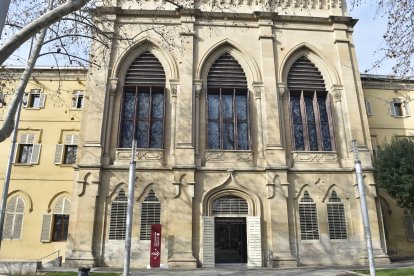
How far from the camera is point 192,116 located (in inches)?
786

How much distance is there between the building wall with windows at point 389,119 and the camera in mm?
22859

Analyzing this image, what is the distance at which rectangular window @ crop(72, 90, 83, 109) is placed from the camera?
2371 cm

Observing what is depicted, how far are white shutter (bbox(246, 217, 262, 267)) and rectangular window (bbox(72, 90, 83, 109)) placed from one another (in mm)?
12882

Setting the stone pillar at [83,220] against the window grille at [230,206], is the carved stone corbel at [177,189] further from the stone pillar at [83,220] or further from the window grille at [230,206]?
the stone pillar at [83,220]

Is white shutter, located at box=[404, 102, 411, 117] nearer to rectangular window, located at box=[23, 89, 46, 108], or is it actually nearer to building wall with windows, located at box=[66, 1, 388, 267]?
building wall with windows, located at box=[66, 1, 388, 267]

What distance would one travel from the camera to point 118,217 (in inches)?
728

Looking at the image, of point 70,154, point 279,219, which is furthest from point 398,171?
point 70,154

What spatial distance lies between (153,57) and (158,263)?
37.2 ft

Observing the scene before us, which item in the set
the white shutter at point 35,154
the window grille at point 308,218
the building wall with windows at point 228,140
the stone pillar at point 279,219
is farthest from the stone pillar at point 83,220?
the window grille at point 308,218

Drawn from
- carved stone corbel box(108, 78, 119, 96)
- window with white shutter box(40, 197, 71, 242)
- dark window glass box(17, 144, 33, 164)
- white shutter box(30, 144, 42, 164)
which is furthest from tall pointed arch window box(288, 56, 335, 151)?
dark window glass box(17, 144, 33, 164)

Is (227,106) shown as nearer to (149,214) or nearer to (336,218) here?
(149,214)

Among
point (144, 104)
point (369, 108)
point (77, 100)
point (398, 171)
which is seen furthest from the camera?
point (369, 108)

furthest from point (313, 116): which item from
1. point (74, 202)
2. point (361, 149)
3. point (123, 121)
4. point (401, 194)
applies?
point (74, 202)

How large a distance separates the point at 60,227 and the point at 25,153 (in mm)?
5130
